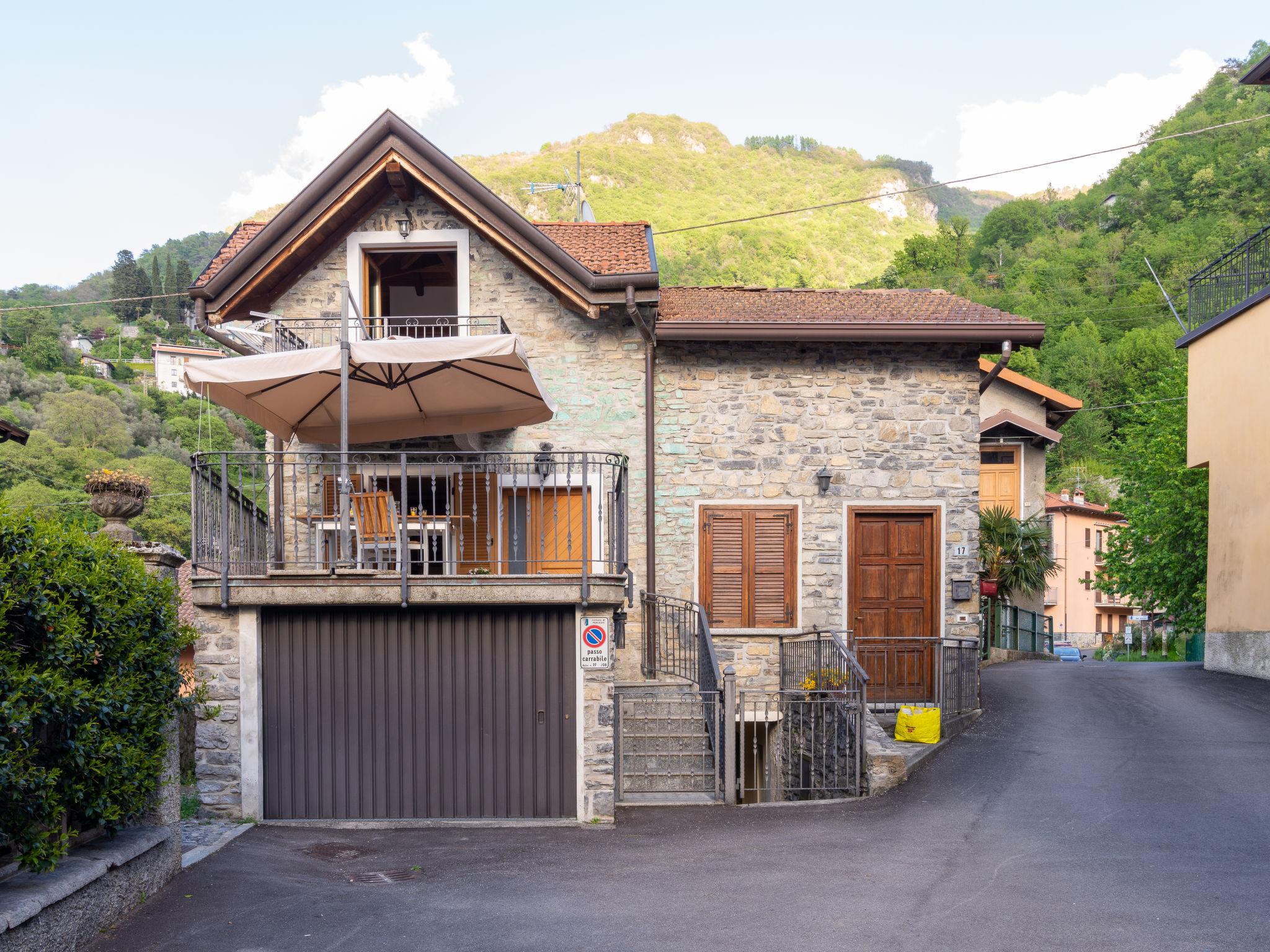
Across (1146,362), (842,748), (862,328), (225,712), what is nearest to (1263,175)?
(1146,362)

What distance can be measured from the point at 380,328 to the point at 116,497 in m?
4.23

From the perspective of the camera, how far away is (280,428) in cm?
1245

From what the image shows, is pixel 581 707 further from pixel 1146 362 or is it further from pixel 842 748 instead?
pixel 1146 362

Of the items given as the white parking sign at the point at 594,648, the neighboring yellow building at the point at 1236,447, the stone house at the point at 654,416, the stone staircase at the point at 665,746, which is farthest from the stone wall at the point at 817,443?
the neighboring yellow building at the point at 1236,447

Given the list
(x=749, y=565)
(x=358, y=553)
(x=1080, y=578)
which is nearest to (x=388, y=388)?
(x=358, y=553)

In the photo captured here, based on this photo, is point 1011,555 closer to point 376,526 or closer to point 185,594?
point 185,594

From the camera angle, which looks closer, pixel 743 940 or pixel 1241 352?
pixel 743 940

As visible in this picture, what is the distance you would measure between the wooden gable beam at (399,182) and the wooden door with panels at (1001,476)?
19.3 metres

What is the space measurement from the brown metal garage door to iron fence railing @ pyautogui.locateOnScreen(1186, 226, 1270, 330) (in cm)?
1236

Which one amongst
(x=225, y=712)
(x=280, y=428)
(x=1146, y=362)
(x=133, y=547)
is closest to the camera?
(x=133, y=547)

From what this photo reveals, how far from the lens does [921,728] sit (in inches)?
462

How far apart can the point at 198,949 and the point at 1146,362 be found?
48.9 meters

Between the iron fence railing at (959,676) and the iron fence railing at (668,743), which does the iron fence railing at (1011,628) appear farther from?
the iron fence railing at (668,743)

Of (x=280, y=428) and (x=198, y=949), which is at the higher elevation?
(x=280, y=428)
